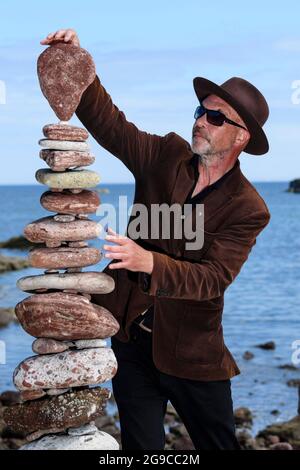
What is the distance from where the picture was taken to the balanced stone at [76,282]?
6980 millimetres

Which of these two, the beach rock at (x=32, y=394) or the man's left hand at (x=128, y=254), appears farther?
the beach rock at (x=32, y=394)

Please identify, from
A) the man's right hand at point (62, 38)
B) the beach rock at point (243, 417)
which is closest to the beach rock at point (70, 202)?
the man's right hand at point (62, 38)

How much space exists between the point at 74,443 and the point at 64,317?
39.0 inches

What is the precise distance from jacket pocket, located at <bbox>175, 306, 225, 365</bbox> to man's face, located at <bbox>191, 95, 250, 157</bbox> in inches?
48.1

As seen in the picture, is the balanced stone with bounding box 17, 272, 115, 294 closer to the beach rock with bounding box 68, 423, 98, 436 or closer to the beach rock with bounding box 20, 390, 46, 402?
the beach rock with bounding box 20, 390, 46, 402

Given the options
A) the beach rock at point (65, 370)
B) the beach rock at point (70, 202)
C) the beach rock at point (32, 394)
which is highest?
the beach rock at point (70, 202)

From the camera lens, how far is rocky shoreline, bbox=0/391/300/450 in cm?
1509

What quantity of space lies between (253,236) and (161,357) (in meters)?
1.17

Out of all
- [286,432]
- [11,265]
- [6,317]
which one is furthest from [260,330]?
[11,265]

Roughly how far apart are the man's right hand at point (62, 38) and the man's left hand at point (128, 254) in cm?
169

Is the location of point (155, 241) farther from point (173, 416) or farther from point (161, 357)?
point (173, 416)

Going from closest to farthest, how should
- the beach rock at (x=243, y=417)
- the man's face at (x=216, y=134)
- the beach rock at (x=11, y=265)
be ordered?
the man's face at (x=216, y=134) < the beach rock at (x=243, y=417) < the beach rock at (x=11, y=265)

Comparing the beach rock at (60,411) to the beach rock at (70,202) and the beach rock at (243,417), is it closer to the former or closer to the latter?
the beach rock at (70,202)

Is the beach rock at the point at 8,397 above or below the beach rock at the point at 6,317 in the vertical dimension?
above
